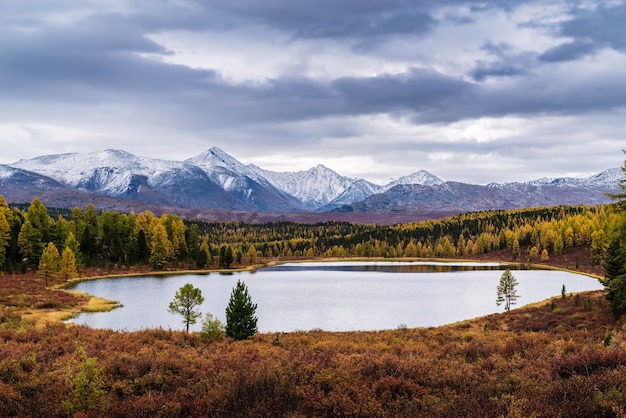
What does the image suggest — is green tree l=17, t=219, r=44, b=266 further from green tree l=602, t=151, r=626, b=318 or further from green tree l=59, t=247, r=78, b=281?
green tree l=602, t=151, r=626, b=318

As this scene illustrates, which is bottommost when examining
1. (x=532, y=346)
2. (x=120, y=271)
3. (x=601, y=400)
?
(x=120, y=271)

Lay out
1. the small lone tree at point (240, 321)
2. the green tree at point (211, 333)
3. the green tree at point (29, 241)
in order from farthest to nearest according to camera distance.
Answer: the green tree at point (29, 241)
the small lone tree at point (240, 321)
the green tree at point (211, 333)

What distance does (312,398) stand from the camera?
12.9 meters

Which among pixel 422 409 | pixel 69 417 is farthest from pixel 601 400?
pixel 69 417

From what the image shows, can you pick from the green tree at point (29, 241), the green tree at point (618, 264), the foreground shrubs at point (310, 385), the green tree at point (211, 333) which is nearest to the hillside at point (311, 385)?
the foreground shrubs at point (310, 385)

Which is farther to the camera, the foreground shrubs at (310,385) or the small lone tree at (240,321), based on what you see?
the small lone tree at (240,321)

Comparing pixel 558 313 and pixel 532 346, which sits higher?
pixel 532 346

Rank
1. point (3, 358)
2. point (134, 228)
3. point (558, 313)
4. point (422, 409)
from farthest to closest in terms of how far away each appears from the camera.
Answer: point (134, 228)
point (558, 313)
point (3, 358)
point (422, 409)

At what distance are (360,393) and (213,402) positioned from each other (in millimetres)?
4159

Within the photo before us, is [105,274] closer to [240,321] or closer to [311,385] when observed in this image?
[240,321]

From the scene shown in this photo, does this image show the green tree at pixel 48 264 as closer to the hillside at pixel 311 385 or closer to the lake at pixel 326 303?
the lake at pixel 326 303

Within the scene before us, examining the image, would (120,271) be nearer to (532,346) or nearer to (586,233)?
(532,346)

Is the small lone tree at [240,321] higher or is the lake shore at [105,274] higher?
the small lone tree at [240,321]

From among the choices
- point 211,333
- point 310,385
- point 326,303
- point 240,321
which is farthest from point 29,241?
point 310,385
